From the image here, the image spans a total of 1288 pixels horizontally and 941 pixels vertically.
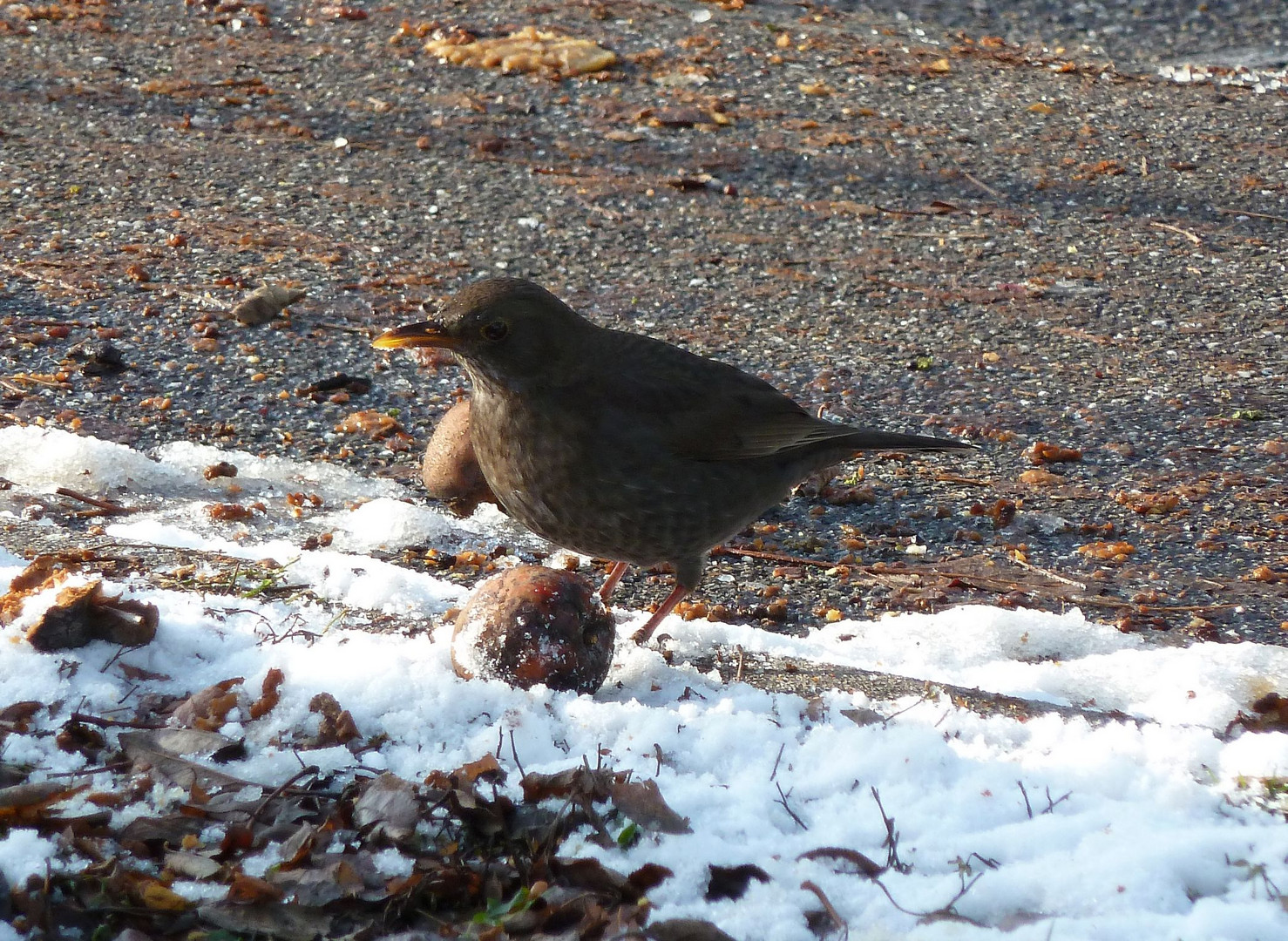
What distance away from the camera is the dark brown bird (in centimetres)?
409

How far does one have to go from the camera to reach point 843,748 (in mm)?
3146

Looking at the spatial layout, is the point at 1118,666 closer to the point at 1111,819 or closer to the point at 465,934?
the point at 1111,819

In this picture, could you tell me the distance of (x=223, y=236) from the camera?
23.9ft

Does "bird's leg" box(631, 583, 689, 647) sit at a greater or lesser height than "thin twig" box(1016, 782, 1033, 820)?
lesser

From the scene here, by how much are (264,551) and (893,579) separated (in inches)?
83.4

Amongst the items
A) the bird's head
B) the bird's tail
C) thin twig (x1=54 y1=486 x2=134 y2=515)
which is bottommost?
thin twig (x1=54 y1=486 x2=134 y2=515)

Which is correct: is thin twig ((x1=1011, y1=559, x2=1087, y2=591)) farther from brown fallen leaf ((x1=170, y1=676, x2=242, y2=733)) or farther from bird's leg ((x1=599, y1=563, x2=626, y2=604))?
brown fallen leaf ((x1=170, y1=676, x2=242, y2=733))

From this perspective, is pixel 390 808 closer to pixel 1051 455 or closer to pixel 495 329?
pixel 495 329

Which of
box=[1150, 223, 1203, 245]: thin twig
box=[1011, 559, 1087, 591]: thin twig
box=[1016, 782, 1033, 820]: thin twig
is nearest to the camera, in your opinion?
box=[1016, 782, 1033, 820]: thin twig

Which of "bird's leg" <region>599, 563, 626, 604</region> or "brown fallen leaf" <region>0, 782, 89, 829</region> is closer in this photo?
"brown fallen leaf" <region>0, 782, 89, 829</region>

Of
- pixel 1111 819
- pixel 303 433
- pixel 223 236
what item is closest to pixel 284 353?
pixel 303 433

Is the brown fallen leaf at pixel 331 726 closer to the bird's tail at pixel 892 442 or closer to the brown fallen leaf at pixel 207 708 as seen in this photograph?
the brown fallen leaf at pixel 207 708

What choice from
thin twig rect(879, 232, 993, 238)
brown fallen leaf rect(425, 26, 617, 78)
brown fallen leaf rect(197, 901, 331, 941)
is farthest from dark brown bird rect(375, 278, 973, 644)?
brown fallen leaf rect(425, 26, 617, 78)

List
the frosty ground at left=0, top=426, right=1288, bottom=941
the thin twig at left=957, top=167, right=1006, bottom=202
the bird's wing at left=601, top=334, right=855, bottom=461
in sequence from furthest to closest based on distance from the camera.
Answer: the thin twig at left=957, top=167, right=1006, bottom=202 → the bird's wing at left=601, top=334, right=855, bottom=461 → the frosty ground at left=0, top=426, right=1288, bottom=941
